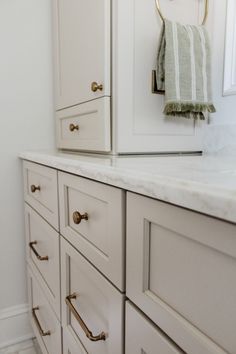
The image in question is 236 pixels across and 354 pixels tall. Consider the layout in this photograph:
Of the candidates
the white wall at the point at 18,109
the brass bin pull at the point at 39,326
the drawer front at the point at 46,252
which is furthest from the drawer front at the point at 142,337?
the white wall at the point at 18,109

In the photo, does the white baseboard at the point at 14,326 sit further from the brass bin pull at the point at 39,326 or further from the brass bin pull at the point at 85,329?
the brass bin pull at the point at 85,329

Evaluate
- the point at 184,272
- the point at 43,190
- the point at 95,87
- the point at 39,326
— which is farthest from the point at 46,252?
the point at 184,272

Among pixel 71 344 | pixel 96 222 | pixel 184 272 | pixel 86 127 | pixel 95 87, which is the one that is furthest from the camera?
pixel 86 127

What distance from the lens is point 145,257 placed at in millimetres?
459

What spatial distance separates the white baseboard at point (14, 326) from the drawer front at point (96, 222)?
78 centimetres

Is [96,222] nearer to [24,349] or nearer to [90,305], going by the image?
[90,305]

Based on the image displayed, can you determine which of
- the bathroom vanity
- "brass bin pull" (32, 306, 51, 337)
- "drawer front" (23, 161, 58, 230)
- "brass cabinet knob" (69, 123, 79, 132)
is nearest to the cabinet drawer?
the bathroom vanity

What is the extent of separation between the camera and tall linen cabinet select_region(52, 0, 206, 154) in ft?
2.87

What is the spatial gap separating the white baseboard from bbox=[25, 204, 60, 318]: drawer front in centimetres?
29

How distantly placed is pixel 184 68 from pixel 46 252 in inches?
30.2

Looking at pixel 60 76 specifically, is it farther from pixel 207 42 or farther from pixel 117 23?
pixel 207 42

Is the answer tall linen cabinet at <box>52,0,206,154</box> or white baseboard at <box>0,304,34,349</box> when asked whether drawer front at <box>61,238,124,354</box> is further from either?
white baseboard at <box>0,304,34,349</box>

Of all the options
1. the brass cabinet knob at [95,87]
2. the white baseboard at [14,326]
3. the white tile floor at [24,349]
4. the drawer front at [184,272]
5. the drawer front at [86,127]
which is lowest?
the white tile floor at [24,349]

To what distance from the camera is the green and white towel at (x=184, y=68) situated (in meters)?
0.88
